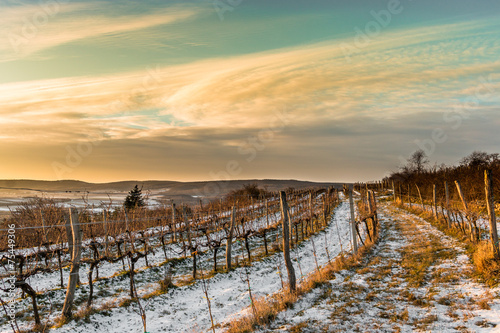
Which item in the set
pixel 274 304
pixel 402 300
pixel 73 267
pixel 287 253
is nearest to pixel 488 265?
pixel 402 300

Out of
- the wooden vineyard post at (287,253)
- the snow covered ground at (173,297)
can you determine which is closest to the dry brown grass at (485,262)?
the wooden vineyard post at (287,253)

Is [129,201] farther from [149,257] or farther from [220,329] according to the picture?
[220,329]

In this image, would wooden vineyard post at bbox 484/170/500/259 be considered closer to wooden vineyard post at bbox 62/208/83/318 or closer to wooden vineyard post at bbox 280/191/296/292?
wooden vineyard post at bbox 280/191/296/292

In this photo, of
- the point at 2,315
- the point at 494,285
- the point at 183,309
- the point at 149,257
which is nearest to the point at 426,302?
the point at 494,285

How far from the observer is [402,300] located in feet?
25.7

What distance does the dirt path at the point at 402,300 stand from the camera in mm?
6434

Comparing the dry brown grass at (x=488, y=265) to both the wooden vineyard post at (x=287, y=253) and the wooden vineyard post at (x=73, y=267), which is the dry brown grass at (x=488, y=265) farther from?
the wooden vineyard post at (x=73, y=267)

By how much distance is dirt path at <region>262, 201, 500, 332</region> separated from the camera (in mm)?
6434

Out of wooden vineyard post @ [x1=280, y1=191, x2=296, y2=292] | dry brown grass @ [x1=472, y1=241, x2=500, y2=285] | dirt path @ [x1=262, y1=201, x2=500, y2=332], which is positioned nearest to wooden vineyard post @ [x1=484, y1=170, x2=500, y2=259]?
dry brown grass @ [x1=472, y1=241, x2=500, y2=285]

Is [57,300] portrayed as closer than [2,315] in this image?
No

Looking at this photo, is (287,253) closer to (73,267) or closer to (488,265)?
(488,265)

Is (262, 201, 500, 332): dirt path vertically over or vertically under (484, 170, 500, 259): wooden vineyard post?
under

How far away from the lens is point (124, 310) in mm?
8906

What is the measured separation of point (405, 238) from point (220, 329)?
38.5ft
